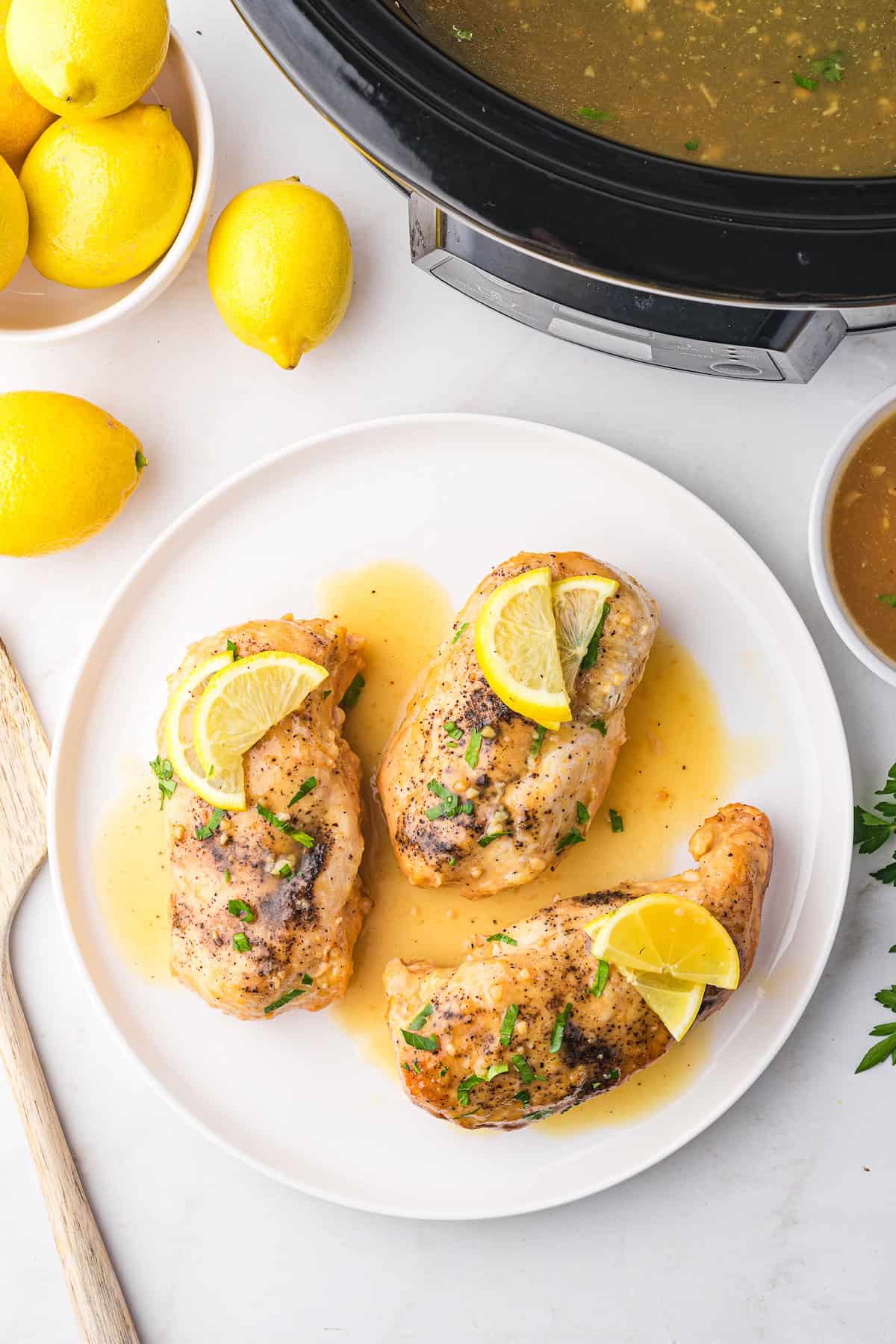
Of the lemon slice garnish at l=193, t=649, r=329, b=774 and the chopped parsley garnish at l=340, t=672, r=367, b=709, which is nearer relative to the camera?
the lemon slice garnish at l=193, t=649, r=329, b=774

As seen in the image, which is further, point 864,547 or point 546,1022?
point 864,547

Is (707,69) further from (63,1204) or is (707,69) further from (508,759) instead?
(63,1204)

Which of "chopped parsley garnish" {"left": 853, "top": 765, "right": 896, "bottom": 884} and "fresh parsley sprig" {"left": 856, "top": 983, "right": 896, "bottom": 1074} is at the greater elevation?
"chopped parsley garnish" {"left": 853, "top": 765, "right": 896, "bottom": 884}

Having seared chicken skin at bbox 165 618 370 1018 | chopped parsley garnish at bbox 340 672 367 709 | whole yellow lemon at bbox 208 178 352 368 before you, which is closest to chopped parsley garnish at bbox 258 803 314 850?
seared chicken skin at bbox 165 618 370 1018

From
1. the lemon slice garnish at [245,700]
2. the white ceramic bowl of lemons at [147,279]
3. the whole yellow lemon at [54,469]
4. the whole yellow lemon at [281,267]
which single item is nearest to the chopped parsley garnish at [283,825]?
the lemon slice garnish at [245,700]

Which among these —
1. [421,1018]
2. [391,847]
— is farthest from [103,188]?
[421,1018]

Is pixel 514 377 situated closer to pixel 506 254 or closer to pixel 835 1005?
pixel 506 254

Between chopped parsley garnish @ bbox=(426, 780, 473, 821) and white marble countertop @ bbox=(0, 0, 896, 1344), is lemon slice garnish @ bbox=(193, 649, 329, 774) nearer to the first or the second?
chopped parsley garnish @ bbox=(426, 780, 473, 821)
